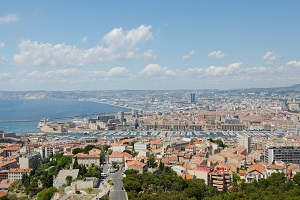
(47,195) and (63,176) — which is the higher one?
(63,176)

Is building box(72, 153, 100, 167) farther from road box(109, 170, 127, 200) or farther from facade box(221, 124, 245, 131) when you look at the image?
facade box(221, 124, 245, 131)

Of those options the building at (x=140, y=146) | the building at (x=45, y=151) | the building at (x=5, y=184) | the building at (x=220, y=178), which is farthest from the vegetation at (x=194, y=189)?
the building at (x=45, y=151)

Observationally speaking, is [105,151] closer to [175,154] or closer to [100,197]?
[175,154]

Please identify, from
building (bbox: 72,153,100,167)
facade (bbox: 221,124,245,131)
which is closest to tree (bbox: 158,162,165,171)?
building (bbox: 72,153,100,167)

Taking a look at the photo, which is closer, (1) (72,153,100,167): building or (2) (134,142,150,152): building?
(1) (72,153,100,167): building

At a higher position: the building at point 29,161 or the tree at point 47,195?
the tree at point 47,195

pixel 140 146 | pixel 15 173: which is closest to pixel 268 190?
pixel 140 146

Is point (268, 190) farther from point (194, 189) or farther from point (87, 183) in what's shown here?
point (87, 183)

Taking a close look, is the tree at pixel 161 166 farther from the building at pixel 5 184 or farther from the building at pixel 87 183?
the building at pixel 5 184

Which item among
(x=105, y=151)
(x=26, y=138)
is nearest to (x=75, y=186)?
(x=105, y=151)
